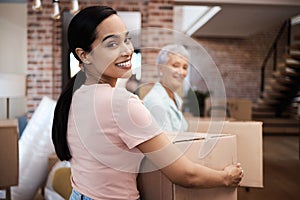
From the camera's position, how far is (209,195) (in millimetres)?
1037

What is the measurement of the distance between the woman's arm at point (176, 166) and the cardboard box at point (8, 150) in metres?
1.29

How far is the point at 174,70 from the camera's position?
1.93m

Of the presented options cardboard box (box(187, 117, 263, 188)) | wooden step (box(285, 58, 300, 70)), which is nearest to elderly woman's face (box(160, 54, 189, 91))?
cardboard box (box(187, 117, 263, 188))

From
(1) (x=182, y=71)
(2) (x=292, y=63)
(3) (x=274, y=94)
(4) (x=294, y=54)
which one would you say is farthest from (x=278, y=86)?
(1) (x=182, y=71)

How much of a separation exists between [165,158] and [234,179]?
0.23 metres

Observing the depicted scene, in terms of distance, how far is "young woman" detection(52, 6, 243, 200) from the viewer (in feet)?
2.96

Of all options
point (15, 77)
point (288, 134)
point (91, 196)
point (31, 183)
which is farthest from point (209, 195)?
point (288, 134)

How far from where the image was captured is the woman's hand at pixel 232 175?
3.33 feet

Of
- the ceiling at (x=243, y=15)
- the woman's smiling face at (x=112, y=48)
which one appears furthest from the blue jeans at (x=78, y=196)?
the ceiling at (x=243, y=15)

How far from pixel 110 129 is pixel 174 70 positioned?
105 cm

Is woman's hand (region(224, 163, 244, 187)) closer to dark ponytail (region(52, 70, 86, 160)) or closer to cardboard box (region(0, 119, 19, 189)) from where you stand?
dark ponytail (region(52, 70, 86, 160))

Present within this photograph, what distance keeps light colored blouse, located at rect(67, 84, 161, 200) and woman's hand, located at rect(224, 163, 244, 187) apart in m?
0.24

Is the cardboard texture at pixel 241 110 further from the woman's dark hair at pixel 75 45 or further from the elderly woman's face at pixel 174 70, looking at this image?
the woman's dark hair at pixel 75 45

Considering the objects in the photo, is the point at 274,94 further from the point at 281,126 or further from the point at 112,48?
the point at 112,48
